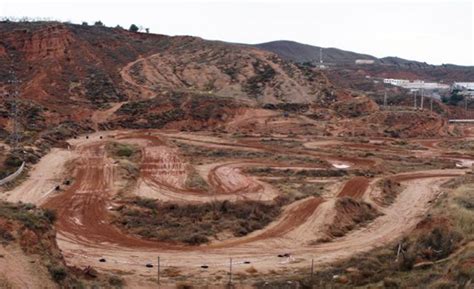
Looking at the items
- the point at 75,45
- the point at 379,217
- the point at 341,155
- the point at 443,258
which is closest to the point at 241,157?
the point at 341,155

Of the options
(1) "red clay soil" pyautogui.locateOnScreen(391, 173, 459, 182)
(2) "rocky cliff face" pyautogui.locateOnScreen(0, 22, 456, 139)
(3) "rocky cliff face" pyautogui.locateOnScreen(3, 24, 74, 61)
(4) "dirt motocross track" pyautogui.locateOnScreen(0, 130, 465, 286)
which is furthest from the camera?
(3) "rocky cliff face" pyautogui.locateOnScreen(3, 24, 74, 61)

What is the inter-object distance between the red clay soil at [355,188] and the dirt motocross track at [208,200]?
0.25ft

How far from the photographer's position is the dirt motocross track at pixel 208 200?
2447 centimetres

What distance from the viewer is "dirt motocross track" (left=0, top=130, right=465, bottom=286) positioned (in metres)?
24.5

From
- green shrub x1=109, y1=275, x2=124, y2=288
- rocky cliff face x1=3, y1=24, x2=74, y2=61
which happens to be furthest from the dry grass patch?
rocky cliff face x1=3, y1=24, x2=74, y2=61

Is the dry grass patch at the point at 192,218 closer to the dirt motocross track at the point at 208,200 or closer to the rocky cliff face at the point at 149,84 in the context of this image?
the dirt motocross track at the point at 208,200

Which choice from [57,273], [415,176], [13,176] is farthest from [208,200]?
[415,176]

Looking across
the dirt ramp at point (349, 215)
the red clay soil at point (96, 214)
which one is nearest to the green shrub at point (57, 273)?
the red clay soil at point (96, 214)

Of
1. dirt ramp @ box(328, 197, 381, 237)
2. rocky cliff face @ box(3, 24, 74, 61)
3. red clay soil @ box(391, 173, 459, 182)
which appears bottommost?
red clay soil @ box(391, 173, 459, 182)

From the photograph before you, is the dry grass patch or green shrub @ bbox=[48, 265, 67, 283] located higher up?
green shrub @ bbox=[48, 265, 67, 283]

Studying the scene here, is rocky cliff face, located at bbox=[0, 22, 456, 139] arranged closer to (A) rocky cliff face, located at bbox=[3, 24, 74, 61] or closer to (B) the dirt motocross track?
(A) rocky cliff face, located at bbox=[3, 24, 74, 61]

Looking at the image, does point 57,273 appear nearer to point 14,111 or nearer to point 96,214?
point 96,214

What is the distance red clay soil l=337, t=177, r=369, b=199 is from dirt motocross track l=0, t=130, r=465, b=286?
75 millimetres

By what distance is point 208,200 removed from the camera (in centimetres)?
3428
